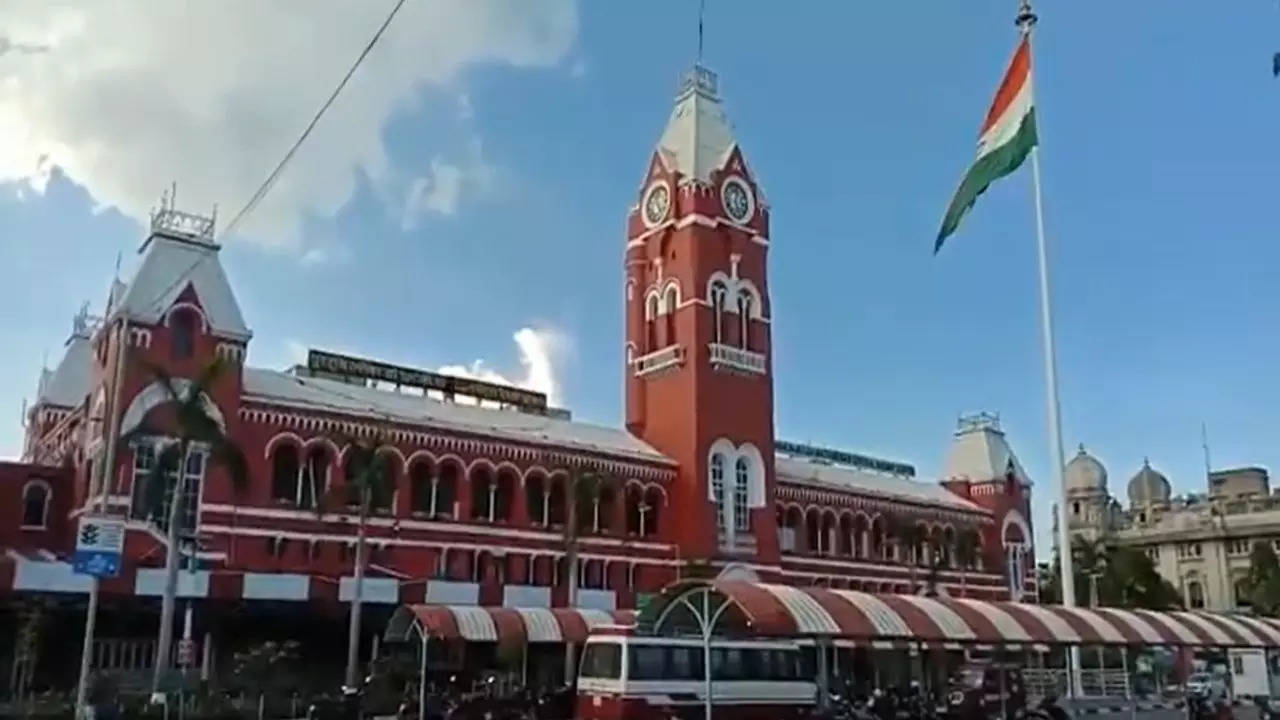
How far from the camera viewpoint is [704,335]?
5734cm

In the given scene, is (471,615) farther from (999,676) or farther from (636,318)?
(636,318)

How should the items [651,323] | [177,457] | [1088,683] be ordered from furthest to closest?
[651,323] → [1088,683] → [177,457]

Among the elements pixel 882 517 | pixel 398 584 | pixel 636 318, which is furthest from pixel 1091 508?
pixel 398 584

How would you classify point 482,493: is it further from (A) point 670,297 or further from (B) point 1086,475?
(B) point 1086,475

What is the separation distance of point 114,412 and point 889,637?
1893 cm

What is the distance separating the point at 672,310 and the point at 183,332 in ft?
75.4

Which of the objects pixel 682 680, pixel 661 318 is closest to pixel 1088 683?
pixel 682 680

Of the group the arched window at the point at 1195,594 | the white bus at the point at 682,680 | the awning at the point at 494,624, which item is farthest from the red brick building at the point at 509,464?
the arched window at the point at 1195,594

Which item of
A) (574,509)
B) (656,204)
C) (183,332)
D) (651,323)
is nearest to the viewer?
(183,332)

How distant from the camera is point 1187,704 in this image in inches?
1098

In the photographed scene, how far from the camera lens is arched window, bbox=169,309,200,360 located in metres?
43.8

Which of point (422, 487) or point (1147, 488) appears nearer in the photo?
point (422, 487)

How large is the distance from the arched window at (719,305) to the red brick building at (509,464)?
0.40 ft

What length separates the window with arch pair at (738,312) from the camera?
58375mm
